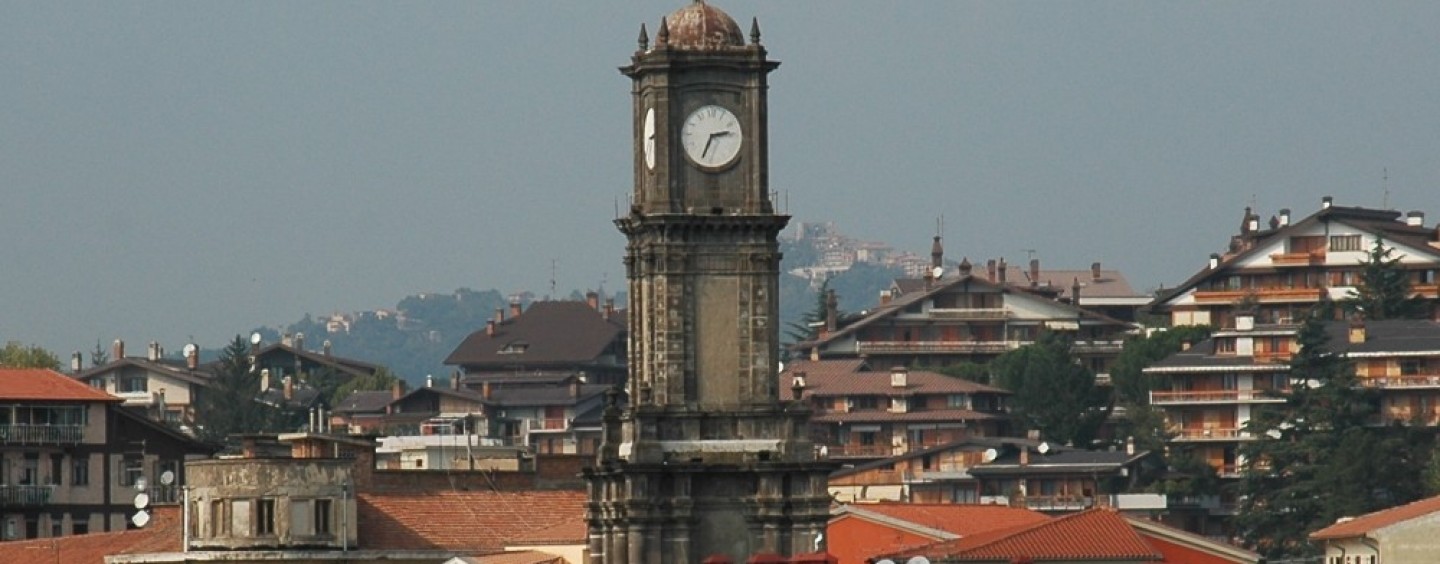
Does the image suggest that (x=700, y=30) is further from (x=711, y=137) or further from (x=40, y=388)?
(x=40, y=388)

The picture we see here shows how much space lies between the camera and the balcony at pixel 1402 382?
19512 cm

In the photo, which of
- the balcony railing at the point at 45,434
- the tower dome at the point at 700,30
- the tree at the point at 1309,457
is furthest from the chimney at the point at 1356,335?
the tower dome at the point at 700,30

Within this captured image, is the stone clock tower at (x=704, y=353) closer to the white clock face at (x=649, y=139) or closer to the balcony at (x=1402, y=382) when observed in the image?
the white clock face at (x=649, y=139)

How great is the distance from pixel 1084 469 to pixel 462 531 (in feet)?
261

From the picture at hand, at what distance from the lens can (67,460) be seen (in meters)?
146

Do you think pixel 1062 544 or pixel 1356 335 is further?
pixel 1356 335

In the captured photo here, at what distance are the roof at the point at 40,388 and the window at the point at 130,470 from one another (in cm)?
171

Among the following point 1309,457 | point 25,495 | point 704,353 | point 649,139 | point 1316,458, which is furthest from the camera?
point 1309,457

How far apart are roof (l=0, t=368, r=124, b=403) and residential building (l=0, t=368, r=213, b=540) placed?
27 millimetres

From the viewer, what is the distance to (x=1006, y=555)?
385ft

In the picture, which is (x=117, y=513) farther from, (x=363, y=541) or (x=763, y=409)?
(x=763, y=409)

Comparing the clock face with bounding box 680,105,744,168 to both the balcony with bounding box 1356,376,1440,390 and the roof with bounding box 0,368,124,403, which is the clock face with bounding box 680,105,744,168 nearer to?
the roof with bounding box 0,368,124,403

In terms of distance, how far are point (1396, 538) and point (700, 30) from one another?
37.1m

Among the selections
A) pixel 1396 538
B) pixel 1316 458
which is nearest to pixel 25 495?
pixel 1396 538
